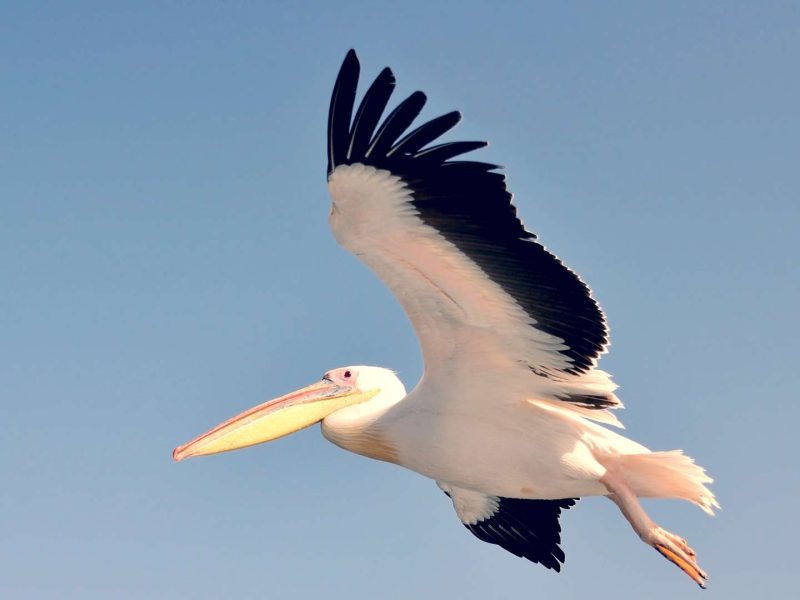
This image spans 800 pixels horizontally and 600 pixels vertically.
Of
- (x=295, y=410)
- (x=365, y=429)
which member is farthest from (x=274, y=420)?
(x=365, y=429)

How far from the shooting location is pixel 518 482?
978 cm

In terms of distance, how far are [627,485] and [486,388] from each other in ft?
4.74

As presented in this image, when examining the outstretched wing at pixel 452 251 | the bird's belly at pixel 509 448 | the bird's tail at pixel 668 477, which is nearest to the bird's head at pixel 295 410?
the bird's belly at pixel 509 448

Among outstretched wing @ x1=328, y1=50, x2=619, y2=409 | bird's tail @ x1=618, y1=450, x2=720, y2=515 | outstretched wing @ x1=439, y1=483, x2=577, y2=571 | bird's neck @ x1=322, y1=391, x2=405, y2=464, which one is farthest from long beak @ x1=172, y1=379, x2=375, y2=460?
bird's tail @ x1=618, y1=450, x2=720, y2=515

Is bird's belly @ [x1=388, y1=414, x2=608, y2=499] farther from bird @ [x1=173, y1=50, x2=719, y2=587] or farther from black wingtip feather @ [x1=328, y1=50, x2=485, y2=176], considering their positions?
black wingtip feather @ [x1=328, y1=50, x2=485, y2=176]

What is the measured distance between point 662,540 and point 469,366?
79.9 inches

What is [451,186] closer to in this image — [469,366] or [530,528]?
[469,366]

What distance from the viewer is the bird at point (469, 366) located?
317 inches

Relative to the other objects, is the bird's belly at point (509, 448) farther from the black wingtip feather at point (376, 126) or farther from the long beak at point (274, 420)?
the black wingtip feather at point (376, 126)

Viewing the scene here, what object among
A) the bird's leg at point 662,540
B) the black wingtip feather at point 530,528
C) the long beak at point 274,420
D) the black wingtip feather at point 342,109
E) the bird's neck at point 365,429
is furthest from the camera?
the black wingtip feather at point 530,528

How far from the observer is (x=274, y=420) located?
34.5ft

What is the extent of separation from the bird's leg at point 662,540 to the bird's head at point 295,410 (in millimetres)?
2222

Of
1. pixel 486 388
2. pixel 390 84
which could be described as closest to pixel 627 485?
pixel 486 388

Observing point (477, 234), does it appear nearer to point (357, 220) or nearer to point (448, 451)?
point (357, 220)
